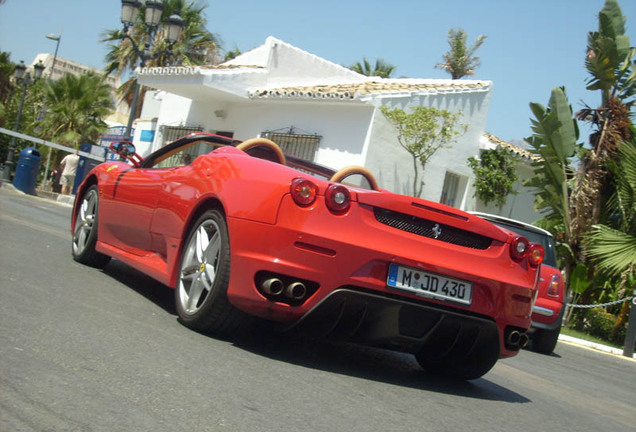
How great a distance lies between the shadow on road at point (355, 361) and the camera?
458 centimetres

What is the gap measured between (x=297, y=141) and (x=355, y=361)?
52.1 ft

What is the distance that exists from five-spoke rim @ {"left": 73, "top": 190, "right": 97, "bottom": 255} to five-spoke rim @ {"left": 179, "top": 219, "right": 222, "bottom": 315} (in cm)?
231

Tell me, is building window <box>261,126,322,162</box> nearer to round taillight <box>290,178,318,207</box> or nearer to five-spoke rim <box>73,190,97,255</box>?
five-spoke rim <box>73,190,97,255</box>

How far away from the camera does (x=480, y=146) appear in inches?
826

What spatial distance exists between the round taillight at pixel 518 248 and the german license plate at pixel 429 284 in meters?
0.41

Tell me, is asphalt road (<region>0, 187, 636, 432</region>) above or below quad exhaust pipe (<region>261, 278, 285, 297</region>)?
below

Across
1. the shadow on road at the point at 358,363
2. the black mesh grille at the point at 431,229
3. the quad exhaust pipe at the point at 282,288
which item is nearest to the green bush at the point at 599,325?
the shadow on road at the point at 358,363

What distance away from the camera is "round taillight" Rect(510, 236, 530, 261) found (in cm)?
466

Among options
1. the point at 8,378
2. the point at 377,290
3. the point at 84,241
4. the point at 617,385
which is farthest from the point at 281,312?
the point at 617,385

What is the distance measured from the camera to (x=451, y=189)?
67.5ft

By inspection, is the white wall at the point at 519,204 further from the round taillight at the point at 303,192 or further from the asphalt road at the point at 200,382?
the round taillight at the point at 303,192

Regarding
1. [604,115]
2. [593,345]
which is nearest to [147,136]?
[604,115]

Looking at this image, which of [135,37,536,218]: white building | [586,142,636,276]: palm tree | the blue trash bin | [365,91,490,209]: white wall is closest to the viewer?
[586,142,636,276]: palm tree

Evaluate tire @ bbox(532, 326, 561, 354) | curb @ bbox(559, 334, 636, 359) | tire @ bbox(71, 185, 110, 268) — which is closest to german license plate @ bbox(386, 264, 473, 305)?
tire @ bbox(71, 185, 110, 268)
